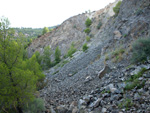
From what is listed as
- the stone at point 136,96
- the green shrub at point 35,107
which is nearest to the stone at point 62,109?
the green shrub at point 35,107

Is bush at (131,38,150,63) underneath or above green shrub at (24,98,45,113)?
above

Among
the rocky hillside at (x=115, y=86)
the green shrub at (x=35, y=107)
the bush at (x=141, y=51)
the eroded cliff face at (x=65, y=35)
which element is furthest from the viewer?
the eroded cliff face at (x=65, y=35)

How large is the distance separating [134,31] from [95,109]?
1056 cm

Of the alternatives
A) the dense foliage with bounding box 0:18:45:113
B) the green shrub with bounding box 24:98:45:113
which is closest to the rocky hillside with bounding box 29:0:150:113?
the green shrub with bounding box 24:98:45:113

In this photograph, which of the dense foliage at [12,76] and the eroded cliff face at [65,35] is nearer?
Result: the dense foliage at [12,76]

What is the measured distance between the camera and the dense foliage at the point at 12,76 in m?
6.99

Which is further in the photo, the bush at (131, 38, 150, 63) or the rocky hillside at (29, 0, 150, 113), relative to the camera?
the bush at (131, 38, 150, 63)

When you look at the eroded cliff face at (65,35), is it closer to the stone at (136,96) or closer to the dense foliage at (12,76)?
the dense foliage at (12,76)

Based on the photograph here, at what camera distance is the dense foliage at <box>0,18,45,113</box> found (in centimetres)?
699

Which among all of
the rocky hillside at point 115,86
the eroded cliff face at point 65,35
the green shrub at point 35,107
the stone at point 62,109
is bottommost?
the stone at point 62,109

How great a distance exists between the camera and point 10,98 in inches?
273

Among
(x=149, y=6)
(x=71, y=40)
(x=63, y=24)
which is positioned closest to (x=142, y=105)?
(x=149, y=6)

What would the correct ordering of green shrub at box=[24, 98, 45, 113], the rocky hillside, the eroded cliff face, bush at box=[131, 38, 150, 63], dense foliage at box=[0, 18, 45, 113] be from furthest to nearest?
the eroded cliff face < green shrub at box=[24, 98, 45, 113] < bush at box=[131, 38, 150, 63] < dense foliage at box=[0, 18, 45, 113] < the rocky hillside

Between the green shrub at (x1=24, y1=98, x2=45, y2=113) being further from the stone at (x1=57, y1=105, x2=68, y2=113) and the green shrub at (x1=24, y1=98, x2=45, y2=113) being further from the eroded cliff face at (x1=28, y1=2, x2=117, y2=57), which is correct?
the eroded cliff face at (x1=28, y1=2, x2=117, y2=57)
